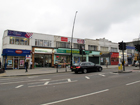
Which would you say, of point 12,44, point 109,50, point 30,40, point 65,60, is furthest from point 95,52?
point 12,44

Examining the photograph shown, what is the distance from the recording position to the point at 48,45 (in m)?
28.0

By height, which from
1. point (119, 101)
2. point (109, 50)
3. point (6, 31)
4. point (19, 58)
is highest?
point (6, 31)

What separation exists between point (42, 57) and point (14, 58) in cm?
574

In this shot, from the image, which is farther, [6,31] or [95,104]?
[6,31]

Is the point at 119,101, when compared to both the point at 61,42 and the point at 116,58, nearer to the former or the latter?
the point at 61,42

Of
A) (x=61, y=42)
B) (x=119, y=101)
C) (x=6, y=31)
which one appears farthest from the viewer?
(x=61, y=42)

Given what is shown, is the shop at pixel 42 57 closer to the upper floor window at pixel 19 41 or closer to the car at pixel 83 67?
the upper floor window at pixel 19 41

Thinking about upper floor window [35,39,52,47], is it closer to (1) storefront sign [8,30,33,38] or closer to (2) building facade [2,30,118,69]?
(2) building facade [2,30,118,69]

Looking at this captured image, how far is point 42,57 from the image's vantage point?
27453 mm

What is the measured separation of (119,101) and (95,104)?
1.08 m

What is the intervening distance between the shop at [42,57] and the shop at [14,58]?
156 centimetres

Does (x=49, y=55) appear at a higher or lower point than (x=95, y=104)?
higher

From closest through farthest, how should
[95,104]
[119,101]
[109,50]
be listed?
[95,104] < [119,101] < [109,50]

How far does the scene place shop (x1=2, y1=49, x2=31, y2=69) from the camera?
23.4m
